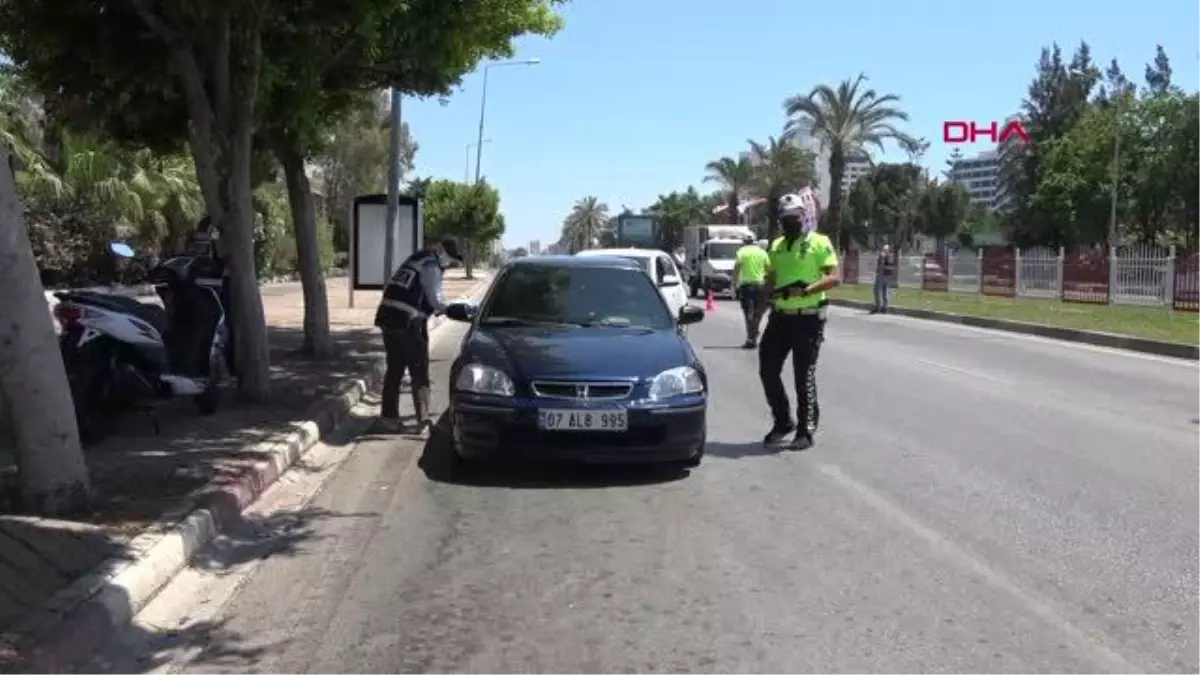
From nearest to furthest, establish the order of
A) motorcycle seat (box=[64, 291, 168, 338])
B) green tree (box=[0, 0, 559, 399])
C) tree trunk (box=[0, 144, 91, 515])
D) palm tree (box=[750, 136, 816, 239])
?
tree trunk (box=[0, 144, 91, 515]), motorcycle seat (box=[64, 291, 168, 338]), green tree (box=[0, 0, 559, 399]), palm tree (box=[750, 136, 816, 239])

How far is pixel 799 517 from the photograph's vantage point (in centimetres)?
724

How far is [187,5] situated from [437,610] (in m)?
6.19

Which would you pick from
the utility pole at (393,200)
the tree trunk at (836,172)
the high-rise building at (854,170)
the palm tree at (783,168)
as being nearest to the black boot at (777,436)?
the utility pole at (393,200)

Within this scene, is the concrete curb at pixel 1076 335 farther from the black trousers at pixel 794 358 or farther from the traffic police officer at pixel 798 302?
the traffic police officer at pixel 798 302

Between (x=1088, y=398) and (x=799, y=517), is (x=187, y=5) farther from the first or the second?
(x=1088, y=398)

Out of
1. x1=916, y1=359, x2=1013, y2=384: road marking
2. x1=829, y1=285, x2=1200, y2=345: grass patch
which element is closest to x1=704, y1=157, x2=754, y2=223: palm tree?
x1=829, y1=285, x2=1200, y2=345: grass patch

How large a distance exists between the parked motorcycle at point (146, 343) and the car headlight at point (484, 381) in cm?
241

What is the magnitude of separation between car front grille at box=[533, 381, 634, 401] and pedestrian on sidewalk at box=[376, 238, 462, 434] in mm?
2512

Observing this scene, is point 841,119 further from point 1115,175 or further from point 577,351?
point 577,351

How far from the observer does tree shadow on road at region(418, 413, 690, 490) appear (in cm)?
819

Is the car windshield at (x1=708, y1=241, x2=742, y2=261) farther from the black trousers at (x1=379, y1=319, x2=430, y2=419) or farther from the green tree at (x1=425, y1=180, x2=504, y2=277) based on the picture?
the black trousers at (x1=379, y1=319, x2=430, y2=419)

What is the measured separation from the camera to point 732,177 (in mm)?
87875

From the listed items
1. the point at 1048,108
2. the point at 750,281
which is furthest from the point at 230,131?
the point at 1048,108

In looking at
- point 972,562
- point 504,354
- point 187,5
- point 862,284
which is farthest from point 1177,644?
point 862,284
